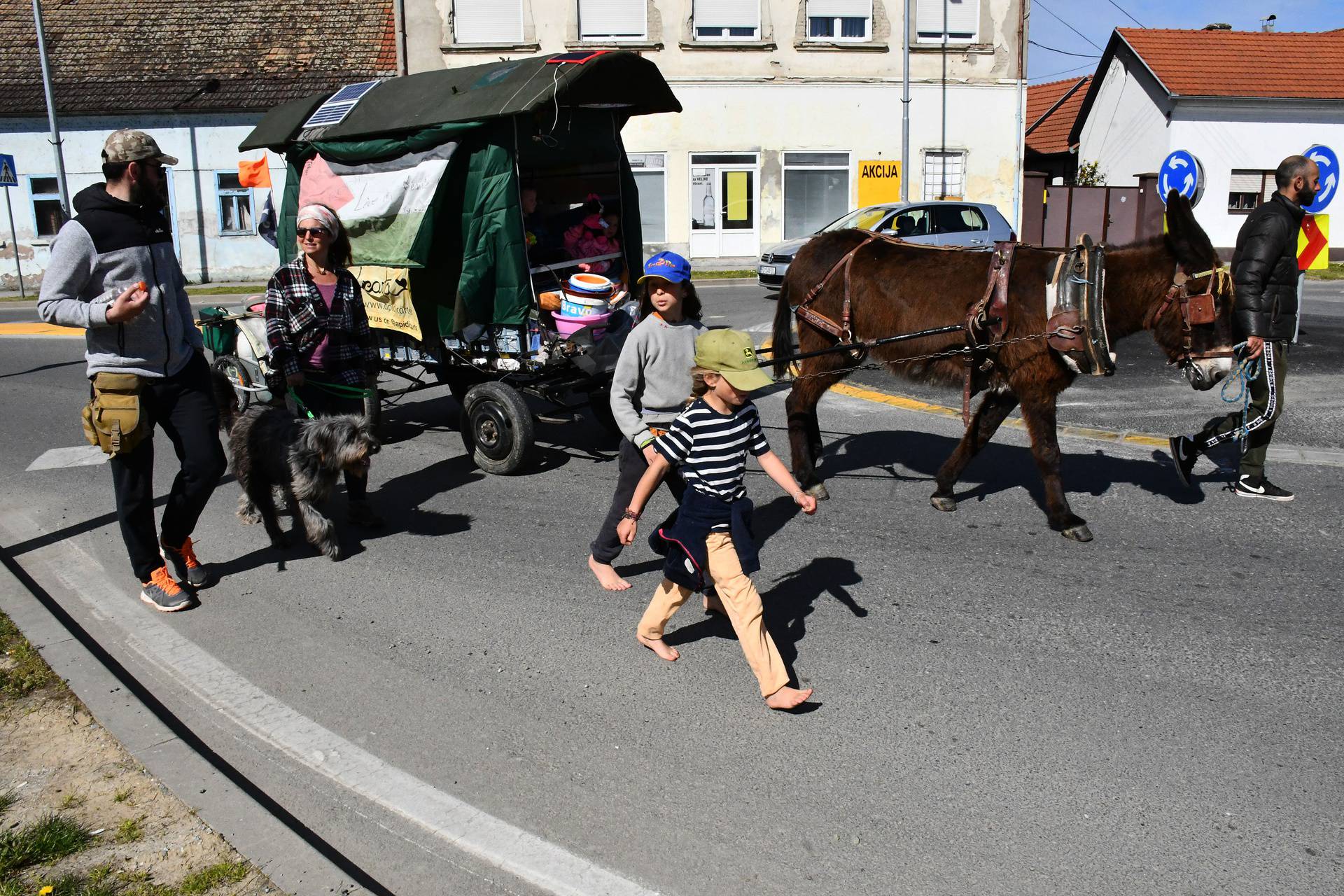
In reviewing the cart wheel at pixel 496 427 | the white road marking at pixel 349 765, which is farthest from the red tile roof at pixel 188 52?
the white road marking at pixel 349 765

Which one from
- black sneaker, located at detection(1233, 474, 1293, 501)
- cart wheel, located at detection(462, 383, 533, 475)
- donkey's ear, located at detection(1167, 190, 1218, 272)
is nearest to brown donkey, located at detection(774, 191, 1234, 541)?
donkey's ear, located at detection(1167, 190, 1218, 272)

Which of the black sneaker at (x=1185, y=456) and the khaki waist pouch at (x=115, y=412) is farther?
the black sneaker at (x=1185, y=456)

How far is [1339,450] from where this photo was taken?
815 centimetres

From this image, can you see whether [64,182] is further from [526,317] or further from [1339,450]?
[1339,450]

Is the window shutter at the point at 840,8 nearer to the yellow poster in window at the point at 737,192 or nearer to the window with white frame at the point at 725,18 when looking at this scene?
the window with white frame at the point at 725,18

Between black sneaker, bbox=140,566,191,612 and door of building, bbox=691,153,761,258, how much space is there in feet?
78.3

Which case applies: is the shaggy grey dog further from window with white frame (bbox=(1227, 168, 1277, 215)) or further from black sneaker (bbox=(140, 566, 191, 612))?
window with white frame (bbox=(1227, 168, 1277, 215))

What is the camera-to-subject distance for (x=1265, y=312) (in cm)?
654

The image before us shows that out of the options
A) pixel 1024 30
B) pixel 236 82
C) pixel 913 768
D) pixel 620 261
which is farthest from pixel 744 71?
pixel 913 768

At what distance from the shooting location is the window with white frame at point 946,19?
27609 millimetres

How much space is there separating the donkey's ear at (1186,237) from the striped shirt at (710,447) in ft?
10.2

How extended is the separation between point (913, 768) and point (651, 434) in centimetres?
202

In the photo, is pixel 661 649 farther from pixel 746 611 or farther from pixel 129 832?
pixel 129 832

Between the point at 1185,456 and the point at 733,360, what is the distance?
163 inches
